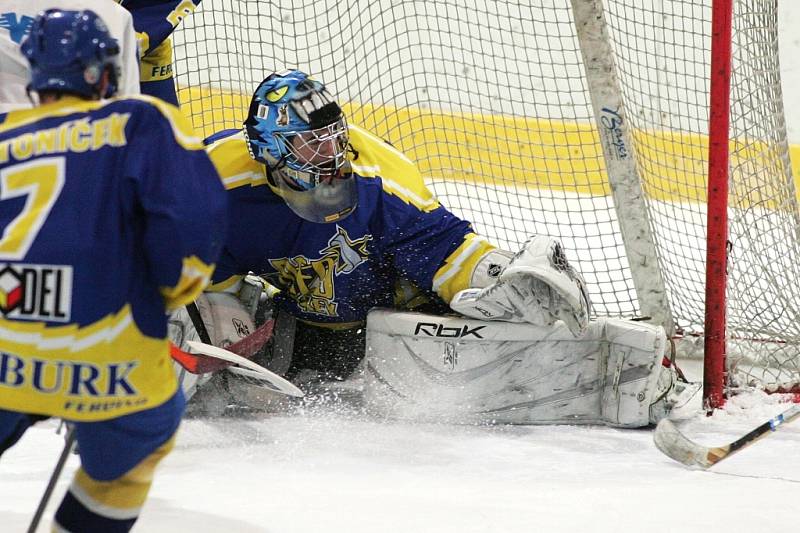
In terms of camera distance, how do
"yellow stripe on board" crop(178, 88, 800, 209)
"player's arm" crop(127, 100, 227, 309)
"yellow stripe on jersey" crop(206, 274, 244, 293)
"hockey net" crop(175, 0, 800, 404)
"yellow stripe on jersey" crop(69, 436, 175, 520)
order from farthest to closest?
"yellow stripe on board" crop(178, 88, 800, 209) → "hockey net" crop(175, 0, 800, 404) → "yellow stripe on jersey" crop(206, 274, 244, 293) → "yellow stripe on jersey" crop(69, 436, 175, 520) → "player's arm" crop(127, 100, 227, 309)

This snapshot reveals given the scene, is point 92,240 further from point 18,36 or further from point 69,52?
point 18,36

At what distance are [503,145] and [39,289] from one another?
298 centimetres

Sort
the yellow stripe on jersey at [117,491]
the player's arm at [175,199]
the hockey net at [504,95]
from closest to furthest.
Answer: the player's arm at [175,199], the yellow stripe on jersey at [117,491], the hockey net at [504,95]

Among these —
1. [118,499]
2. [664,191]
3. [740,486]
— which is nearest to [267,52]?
[664,191]

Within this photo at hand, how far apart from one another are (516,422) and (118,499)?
57.2 inches

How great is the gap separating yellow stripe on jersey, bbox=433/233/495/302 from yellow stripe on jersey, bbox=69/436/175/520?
4.37ft

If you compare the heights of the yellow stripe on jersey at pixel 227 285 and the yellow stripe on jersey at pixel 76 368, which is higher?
the yellow stripe on jersey at pixel 76 368

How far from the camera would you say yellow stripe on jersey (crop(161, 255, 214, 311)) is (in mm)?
1534

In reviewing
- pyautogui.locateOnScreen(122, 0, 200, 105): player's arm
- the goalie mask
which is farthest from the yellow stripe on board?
the goalie mask

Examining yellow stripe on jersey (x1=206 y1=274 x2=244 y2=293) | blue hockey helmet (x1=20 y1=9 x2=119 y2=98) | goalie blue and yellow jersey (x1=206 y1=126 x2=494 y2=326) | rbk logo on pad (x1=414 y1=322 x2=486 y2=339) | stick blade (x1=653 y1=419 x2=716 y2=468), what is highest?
blue hockey helmet (x1=20 y1=9 x2=119 y2=98)

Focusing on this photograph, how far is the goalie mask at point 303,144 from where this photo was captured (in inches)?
103

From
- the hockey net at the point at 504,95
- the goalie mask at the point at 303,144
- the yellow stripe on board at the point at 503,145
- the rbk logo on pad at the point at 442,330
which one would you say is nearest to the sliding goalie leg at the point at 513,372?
the rbk logo on pad at the point at 442,330

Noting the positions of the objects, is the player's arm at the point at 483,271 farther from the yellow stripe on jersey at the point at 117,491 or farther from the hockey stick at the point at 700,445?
the yellow stripe on jersey at the point at 117,491

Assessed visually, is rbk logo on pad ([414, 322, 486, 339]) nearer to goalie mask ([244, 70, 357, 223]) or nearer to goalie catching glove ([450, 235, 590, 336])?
goalie catching glove ([450, 235, 590, 336])
